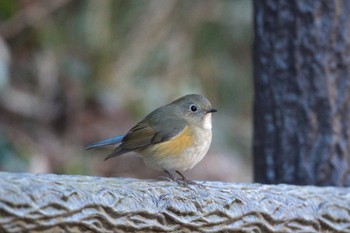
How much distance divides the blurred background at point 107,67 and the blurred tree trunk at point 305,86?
247 cm

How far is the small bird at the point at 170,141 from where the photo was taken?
4.12 metres

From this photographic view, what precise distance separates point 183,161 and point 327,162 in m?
1.13

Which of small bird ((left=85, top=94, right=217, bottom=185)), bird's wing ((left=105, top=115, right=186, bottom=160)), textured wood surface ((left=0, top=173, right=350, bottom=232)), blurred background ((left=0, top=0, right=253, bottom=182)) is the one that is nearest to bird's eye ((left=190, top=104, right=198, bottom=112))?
small bird ((left=85, top=94, right=217, bottom=185))

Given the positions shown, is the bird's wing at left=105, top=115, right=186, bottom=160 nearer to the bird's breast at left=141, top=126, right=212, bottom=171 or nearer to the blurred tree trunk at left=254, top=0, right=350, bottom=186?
the bird's breast at left=141, top=126, right=212, bottom=171

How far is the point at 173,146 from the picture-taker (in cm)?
413

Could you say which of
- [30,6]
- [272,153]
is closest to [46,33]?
[30,6]

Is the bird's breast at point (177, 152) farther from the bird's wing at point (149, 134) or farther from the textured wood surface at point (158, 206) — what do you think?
the textured wood surface at point (158, 206)

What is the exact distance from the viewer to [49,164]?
6.96 metres

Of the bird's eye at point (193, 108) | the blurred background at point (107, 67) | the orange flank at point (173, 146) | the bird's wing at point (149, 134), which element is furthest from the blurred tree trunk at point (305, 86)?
the blurred background at point (107, 67)

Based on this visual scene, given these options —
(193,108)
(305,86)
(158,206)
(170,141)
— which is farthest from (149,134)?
(305,86)

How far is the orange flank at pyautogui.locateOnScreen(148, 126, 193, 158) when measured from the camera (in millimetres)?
4113

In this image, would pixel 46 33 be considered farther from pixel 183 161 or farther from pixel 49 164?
pixel 183 161

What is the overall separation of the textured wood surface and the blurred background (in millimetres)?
3456

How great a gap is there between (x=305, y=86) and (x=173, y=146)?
3.52 feet
